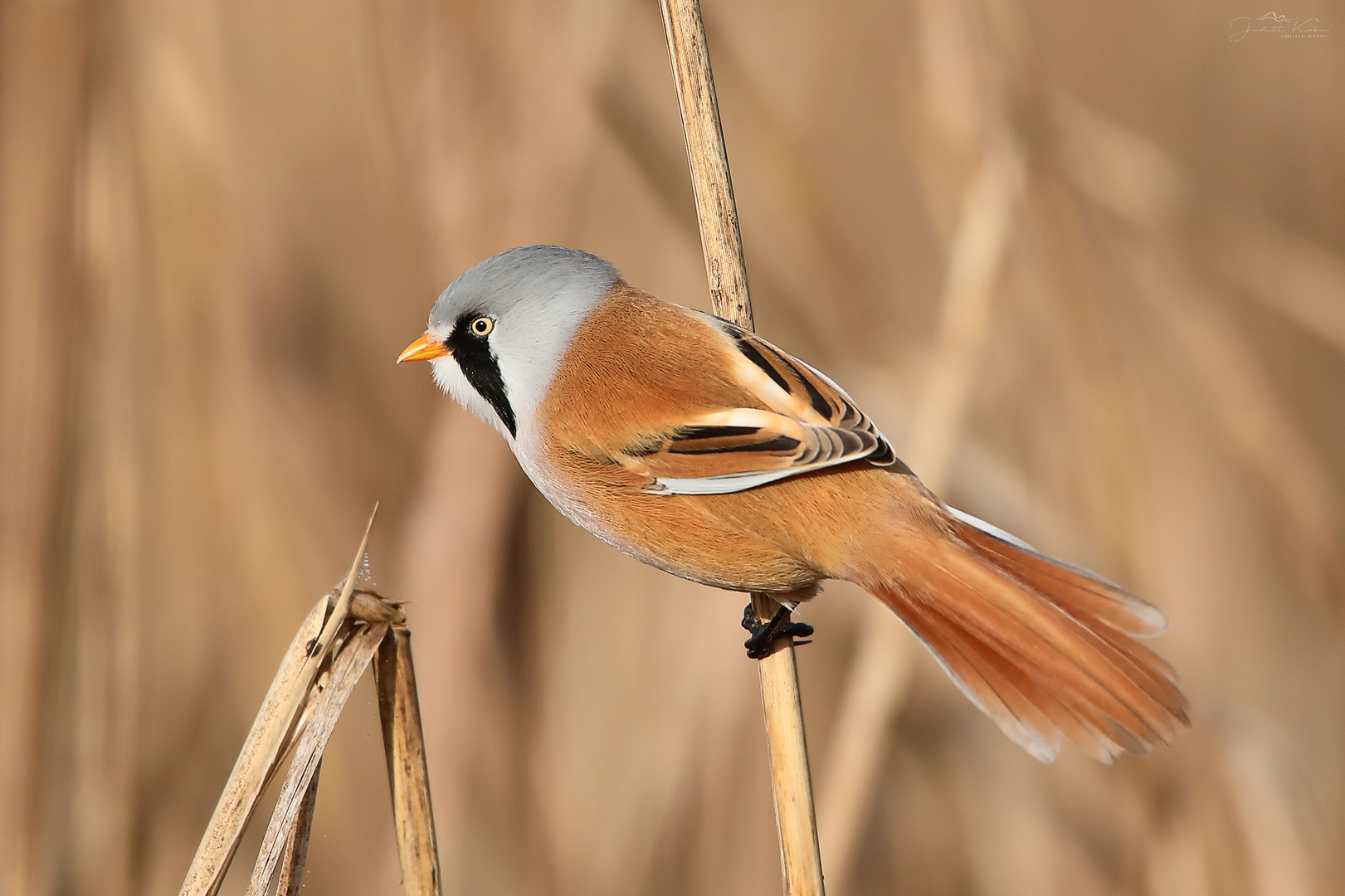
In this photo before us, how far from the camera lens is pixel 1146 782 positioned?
2289mm

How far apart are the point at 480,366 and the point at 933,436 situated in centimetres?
96


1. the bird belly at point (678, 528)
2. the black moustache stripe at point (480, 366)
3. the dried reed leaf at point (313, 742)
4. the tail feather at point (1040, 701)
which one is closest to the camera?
the dried reed leaf at point (313, 742)

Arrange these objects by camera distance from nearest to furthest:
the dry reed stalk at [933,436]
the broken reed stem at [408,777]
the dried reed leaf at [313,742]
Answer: the dried reed leaf at [313,742] → the broken reed stem at [408,777] → the dry reed stalk at [933,436]

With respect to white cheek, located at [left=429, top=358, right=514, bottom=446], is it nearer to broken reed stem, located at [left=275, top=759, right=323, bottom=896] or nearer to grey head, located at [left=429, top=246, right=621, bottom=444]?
grey head, located at [left=429, top=246, right=621, bottom=444]

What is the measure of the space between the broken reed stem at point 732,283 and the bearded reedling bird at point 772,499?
0.07 metres

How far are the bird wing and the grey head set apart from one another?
0.24 m

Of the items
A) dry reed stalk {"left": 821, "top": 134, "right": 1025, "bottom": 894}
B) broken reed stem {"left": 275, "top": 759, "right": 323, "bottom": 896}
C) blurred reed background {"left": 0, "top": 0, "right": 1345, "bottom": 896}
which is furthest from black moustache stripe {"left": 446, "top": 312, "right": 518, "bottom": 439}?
dry reed stalk {"left": 821, "top": 134, "right": 1025, "bottom": 894}

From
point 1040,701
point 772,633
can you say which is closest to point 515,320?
point 772,633

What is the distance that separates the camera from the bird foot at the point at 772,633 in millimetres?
1695

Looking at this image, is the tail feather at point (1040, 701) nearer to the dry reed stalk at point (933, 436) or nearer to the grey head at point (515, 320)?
the dry reed stalk at point (933, 436)

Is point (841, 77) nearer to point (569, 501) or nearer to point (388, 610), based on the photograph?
point (569, 501)

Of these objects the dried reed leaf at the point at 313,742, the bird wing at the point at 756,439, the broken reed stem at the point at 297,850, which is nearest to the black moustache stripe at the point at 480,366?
the bird wing at the point at 756,439

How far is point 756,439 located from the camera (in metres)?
1.62

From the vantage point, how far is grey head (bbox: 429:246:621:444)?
1759 millimetres
